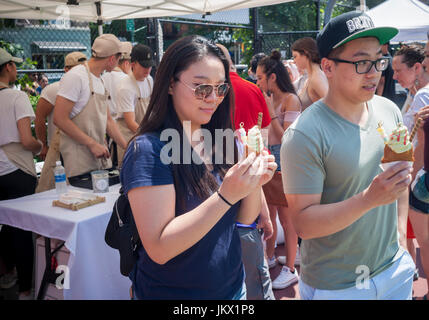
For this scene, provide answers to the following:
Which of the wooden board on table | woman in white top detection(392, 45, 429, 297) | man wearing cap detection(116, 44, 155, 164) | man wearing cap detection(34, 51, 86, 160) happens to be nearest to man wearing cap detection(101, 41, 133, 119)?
man wearing cap detection(116, 44, 155, 164)

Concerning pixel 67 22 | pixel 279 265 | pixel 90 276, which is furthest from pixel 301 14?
pixel 90 276

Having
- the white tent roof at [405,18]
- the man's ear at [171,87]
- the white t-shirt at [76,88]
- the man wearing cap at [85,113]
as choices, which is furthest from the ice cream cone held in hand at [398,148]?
the white tent roof at [405,18]

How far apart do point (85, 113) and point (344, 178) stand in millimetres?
2873

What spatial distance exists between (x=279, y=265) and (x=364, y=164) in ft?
9.09

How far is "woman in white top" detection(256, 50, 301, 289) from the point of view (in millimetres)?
3867

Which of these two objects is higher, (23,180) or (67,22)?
(67,22)

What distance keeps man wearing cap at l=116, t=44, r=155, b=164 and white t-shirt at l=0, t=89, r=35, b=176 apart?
50.0 inches

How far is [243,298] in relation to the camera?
5.48 feet

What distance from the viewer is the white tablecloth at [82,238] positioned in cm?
286

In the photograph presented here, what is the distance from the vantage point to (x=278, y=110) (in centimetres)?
414

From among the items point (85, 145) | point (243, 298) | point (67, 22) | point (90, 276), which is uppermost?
point (67, 22)

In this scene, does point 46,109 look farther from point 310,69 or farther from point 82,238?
point 310,69

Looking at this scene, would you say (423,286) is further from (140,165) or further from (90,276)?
(140,165)

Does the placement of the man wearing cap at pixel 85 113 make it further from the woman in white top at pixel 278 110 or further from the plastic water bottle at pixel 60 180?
the woman in white top at pixel 278 110
